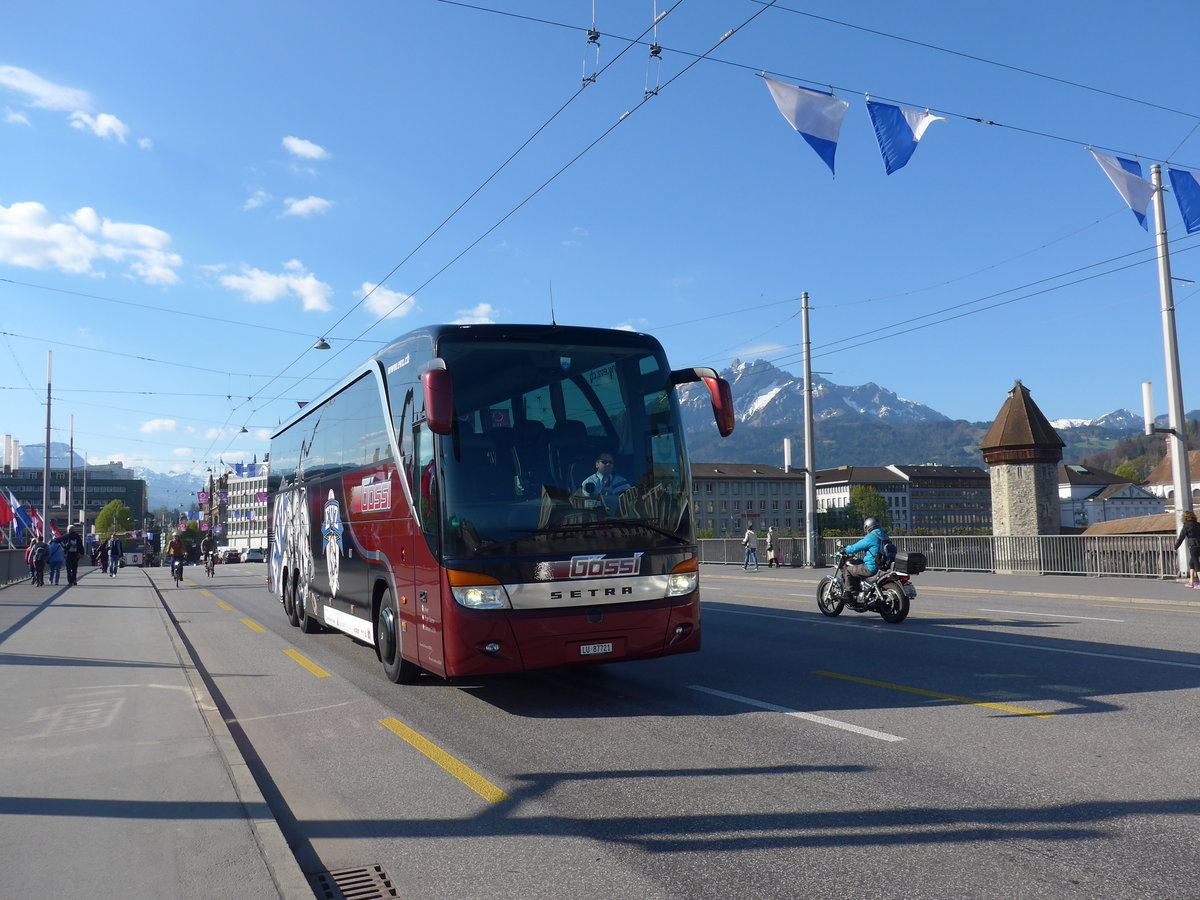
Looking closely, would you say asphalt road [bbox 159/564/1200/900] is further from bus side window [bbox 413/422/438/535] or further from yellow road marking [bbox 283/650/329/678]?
bus side window [bbox 413/422/438/535]

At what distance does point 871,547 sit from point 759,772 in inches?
370

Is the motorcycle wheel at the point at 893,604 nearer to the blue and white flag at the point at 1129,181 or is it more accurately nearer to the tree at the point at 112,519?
the blue and white flag at the point at 1129,181

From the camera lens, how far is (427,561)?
318 inches

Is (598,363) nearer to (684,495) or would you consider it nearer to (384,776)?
(684,495)

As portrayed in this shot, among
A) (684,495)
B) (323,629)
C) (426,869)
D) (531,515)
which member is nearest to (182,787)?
(426,869)

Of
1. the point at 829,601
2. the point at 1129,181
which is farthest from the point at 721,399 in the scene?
the point at 1129,181

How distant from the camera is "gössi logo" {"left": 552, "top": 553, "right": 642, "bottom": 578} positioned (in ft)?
25.5

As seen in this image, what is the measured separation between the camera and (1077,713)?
23.5 feet

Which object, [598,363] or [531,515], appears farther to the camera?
[598,363]

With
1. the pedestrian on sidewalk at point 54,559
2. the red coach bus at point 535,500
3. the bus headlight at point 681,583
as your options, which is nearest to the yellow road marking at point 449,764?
the red coach bus at point 535,500

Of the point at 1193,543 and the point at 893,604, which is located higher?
the point at 1193,543

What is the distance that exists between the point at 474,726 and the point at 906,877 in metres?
4.23

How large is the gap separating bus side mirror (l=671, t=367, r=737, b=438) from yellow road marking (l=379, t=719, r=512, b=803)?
3367mm

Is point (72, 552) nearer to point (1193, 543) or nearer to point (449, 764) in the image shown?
point (449, 764)
